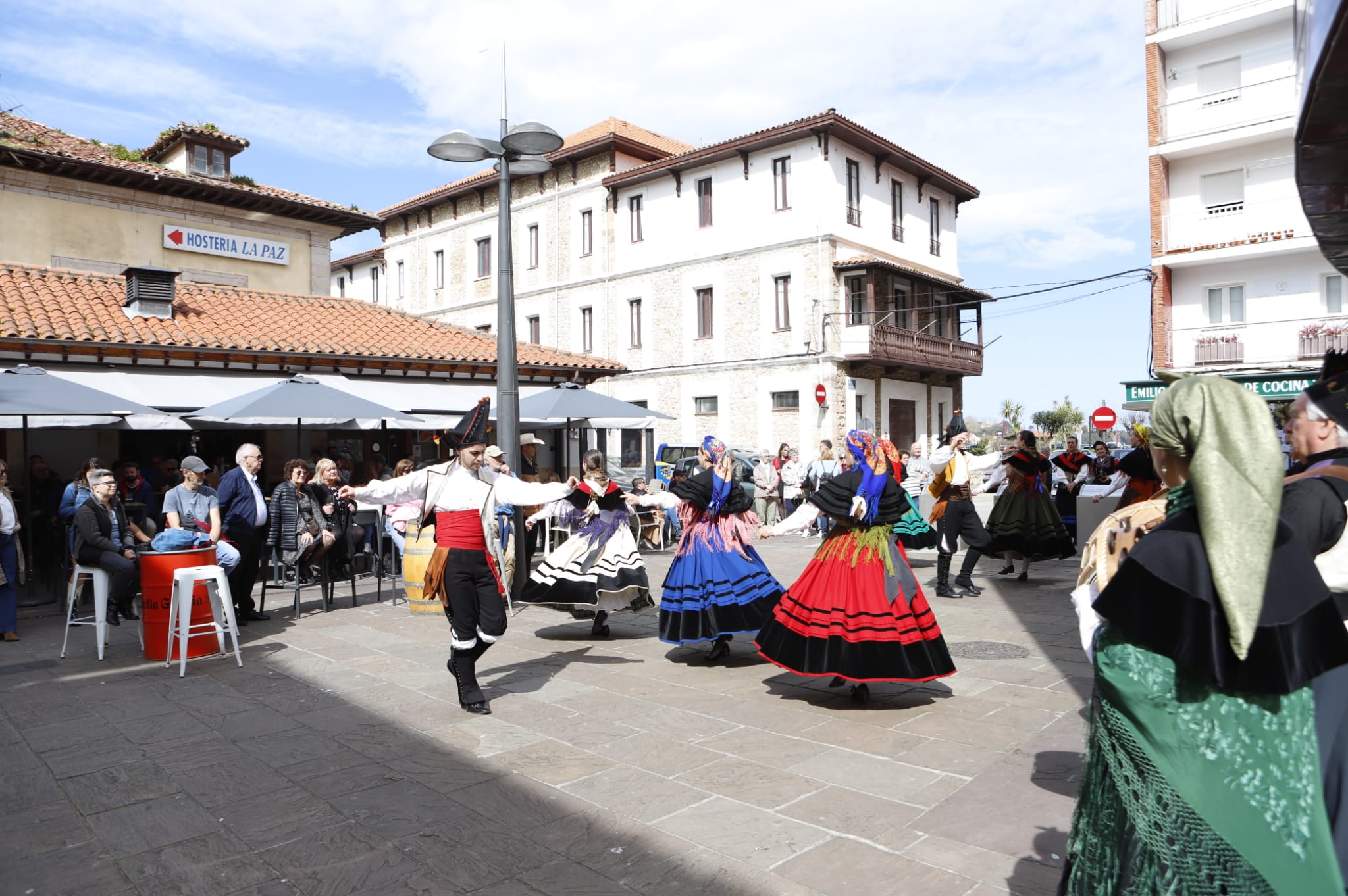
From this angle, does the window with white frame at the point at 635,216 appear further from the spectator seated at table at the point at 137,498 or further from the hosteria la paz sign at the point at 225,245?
the spectator seated at table at the point at 137,498

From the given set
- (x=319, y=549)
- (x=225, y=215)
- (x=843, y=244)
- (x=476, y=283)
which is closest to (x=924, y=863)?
(x=319, y=549)

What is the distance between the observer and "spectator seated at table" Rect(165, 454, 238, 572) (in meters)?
8.57

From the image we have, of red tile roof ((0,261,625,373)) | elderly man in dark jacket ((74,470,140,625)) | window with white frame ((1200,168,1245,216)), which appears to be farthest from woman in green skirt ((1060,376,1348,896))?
window with white frame ((1200,168,1245,216))

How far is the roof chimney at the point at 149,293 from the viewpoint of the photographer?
586 inches

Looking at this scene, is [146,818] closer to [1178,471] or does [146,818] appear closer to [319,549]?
[1178,471]

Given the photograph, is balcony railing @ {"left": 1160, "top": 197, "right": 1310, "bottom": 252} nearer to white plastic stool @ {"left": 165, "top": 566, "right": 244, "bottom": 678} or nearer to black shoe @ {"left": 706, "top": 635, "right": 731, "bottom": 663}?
black shoe @ {"left": 706, "top": 635, "right": 731, "bottom": 663}

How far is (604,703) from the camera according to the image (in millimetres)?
6102

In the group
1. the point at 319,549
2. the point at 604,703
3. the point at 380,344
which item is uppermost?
the point at 380,344

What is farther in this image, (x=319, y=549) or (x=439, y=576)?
(x=319, y=549)

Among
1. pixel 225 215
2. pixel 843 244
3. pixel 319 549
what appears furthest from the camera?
pixel 843 244

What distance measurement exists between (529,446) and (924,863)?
1177 centimetres

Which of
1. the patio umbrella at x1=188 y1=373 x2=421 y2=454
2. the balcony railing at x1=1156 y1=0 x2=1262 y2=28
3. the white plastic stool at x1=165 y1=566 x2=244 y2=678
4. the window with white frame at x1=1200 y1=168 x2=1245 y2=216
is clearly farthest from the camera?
the window with white frame at x1=1200 y1=168 x2=1245 y2=216

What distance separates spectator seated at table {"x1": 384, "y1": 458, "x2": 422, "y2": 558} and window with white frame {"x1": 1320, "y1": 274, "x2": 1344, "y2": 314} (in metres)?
22.5

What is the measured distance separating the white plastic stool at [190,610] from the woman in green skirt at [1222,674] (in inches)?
271
